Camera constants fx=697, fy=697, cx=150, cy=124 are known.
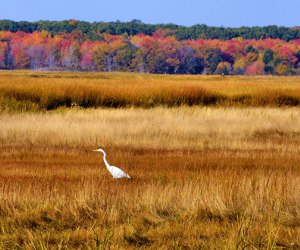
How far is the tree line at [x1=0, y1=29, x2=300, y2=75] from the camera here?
127m

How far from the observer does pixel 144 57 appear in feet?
413

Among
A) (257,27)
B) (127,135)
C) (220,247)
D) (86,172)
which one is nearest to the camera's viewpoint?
(220,247)

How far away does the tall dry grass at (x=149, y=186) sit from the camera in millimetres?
7831

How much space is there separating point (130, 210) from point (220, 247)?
1857mm

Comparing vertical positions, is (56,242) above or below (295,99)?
above

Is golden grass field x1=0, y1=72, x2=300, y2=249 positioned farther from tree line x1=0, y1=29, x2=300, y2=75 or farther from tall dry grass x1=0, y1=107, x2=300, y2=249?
tree line x1=0, y1=29, x2=300, y2=75

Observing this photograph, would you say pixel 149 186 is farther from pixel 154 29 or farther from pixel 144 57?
pixel 154 29

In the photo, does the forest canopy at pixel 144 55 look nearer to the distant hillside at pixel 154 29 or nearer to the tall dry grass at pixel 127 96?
the distant hillside at pixel 154 29

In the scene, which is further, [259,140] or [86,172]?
[259,140]

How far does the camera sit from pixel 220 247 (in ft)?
24.2

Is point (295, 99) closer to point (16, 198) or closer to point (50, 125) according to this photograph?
point (50, 125)

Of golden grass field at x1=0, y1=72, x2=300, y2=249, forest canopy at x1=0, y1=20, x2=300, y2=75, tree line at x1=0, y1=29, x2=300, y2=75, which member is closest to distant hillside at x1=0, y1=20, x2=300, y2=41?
forest canopy at x1=0, y1=20, x2=300, y2=75

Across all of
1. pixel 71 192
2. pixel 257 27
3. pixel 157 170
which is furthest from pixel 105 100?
pixel 257 27

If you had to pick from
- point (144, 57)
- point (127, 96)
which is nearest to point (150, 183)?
point (127, 96)
